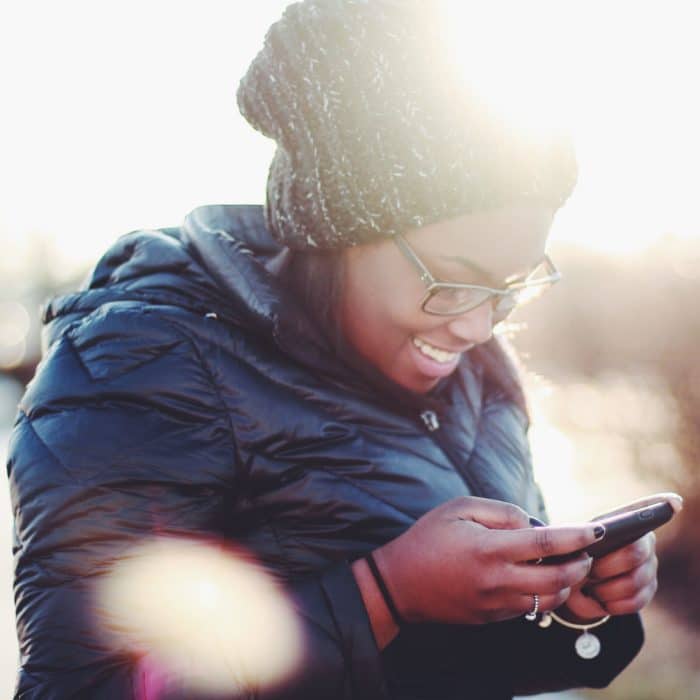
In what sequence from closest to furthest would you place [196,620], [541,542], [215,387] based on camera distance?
[541,542]
[196,620]
[215,387]

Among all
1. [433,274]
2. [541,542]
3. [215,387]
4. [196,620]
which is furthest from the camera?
[433,274]

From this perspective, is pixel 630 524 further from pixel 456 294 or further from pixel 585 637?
pixel 456 294

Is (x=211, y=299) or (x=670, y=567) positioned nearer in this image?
(x=211, y=299)

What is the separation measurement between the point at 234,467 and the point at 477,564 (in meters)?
0.54

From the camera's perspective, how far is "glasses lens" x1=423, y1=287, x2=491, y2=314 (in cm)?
203

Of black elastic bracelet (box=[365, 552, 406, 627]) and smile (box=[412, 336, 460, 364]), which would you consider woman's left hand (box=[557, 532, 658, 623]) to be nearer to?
black elastic bracelet (box=[365, 552, 406, 627])

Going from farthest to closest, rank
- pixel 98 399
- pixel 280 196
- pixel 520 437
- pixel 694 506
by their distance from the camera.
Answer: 1. pixel 694 506
2. pixel 520 437
3. pixel 280 196
4. pixel 98 399

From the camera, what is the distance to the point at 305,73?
204cm

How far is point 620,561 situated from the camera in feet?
6.32

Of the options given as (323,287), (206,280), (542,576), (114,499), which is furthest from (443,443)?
(114,499)

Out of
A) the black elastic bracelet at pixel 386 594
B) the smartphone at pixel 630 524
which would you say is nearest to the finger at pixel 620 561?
the smartphone at pixel 630 524

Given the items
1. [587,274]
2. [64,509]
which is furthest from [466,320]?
[587,274]

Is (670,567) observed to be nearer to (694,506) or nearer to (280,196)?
(694,506)

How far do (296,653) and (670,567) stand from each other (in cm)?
540
